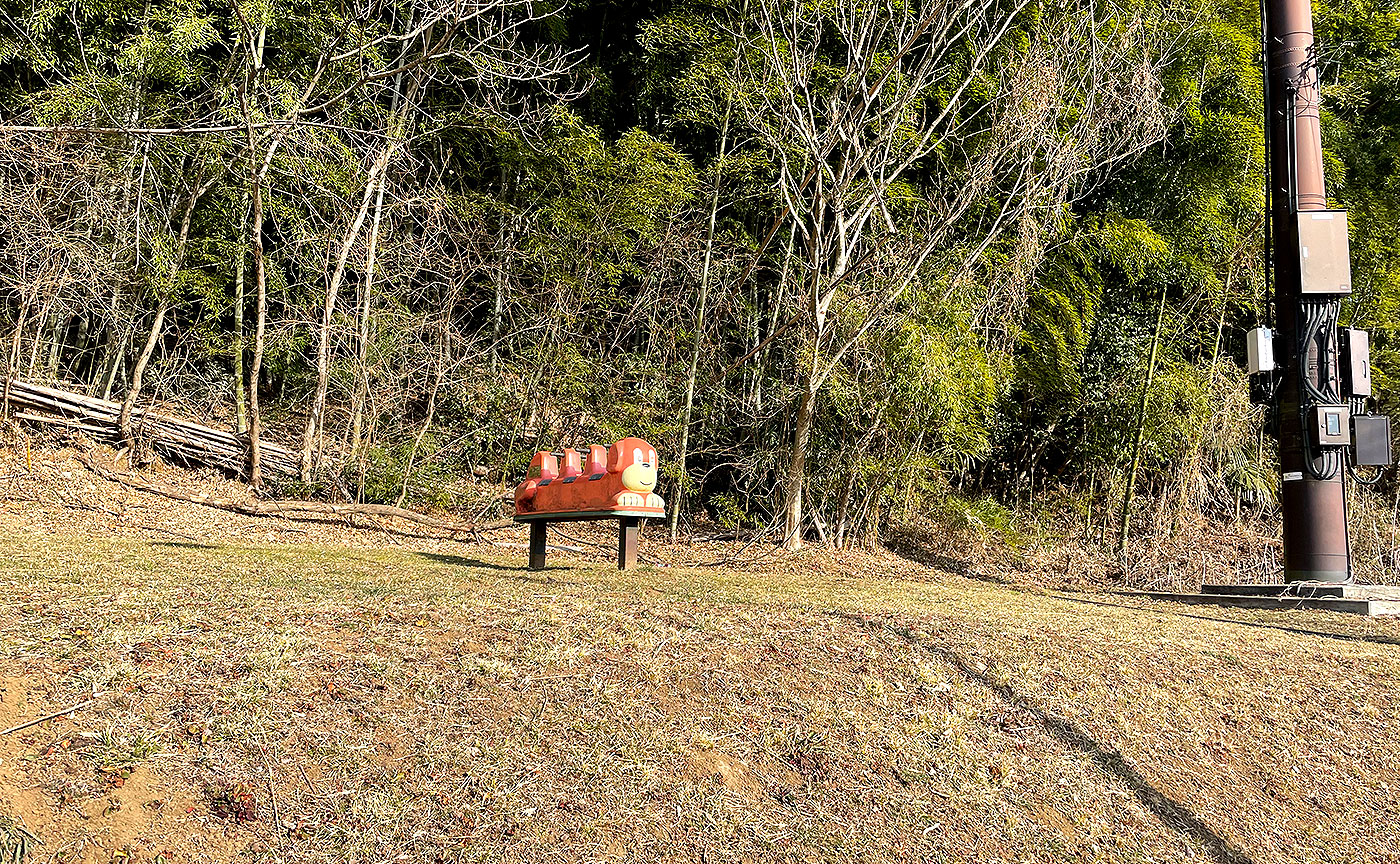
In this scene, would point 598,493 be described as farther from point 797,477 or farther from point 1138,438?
point 1138,438

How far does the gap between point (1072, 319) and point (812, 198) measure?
344 cm

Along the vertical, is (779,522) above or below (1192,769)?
above

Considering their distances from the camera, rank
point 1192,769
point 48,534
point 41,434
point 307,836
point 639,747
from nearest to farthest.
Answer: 1. point 307,836
2. point 639,747
3. point 1192,769
4. point 48,534
5. point 41,434

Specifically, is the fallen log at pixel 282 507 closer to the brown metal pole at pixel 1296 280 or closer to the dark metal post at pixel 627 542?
the dark metal post at pixel 627 542

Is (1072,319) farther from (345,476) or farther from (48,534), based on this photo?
(48,534)

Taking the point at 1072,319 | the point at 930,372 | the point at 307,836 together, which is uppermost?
the point at 1072,319

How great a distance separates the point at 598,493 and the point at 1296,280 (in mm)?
5372

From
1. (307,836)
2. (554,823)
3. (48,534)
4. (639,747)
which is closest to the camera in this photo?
(307,836)

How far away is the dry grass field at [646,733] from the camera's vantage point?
2.84 m

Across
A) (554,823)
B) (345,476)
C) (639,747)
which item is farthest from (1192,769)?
(345,476)

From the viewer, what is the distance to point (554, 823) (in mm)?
2918

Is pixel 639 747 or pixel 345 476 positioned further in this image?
pixel 345 476

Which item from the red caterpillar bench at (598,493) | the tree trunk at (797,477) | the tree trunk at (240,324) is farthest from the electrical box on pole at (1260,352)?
the tree trunk at (240,324)

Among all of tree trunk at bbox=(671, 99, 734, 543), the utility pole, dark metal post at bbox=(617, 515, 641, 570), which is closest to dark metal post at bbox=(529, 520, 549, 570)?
dark metal post at bbox=(617, 515, 641, 570)
